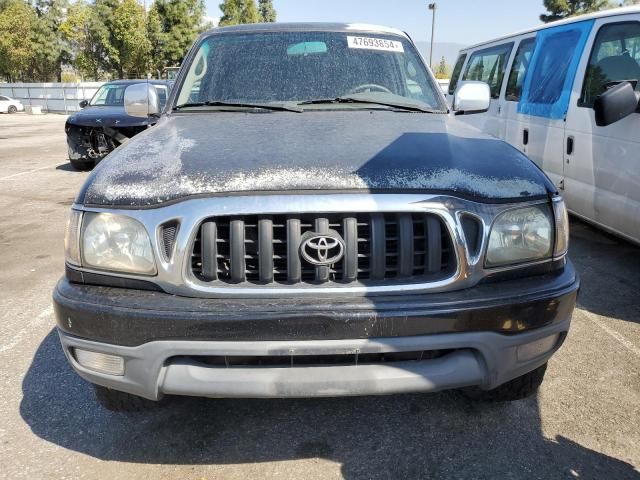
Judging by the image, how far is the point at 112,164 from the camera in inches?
91.1

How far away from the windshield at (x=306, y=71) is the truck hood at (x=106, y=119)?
6.40 meters

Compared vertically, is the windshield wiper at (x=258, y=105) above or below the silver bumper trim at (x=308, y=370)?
above

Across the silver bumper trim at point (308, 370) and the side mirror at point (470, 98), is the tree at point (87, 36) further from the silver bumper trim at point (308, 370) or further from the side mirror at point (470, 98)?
the silver bumper trim at point (308, 370)

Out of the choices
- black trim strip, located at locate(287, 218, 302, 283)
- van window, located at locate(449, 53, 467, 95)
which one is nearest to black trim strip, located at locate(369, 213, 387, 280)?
black trim strip, located at locate(287, 218, 302, 283)

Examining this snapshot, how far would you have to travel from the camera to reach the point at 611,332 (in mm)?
3482

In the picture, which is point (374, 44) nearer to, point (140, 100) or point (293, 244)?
point (140, 100)

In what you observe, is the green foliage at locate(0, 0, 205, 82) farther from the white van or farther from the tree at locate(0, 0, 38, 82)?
the white van

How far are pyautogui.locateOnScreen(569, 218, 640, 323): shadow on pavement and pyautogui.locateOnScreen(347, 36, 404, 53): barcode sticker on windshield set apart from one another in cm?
222

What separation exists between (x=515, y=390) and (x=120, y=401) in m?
1.78

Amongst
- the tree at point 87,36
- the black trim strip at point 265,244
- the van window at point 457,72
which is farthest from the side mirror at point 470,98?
the tree at point 87,36

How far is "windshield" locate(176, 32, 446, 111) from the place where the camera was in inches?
126

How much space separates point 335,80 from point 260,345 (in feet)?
6.22

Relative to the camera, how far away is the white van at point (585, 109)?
404cm

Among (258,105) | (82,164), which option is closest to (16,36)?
(82,164)
